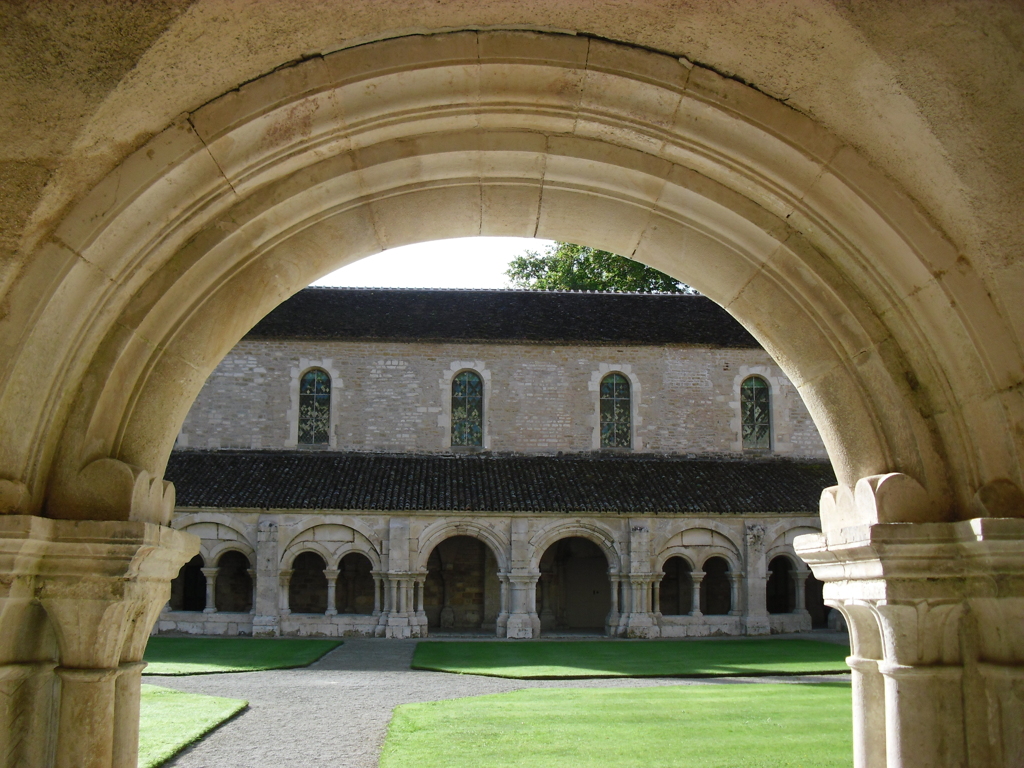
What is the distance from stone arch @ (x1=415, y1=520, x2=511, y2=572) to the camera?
22.7 metres

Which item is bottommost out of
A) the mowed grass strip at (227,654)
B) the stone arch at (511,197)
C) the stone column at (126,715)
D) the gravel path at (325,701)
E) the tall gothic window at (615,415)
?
the mowed grass strip at (227,654)

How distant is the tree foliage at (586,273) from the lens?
114 ft

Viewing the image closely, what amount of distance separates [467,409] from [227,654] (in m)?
10.4

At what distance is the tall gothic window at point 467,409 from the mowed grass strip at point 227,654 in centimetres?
701

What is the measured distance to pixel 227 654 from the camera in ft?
57.9

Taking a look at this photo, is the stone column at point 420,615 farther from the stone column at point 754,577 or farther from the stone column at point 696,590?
the stone column at point 754,577

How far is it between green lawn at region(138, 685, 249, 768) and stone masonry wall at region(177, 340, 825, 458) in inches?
514

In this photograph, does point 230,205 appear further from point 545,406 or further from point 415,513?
point 545,406

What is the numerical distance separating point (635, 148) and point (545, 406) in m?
22.3

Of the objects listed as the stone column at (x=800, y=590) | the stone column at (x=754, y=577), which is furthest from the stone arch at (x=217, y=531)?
the stone column at (x=800, y=590)

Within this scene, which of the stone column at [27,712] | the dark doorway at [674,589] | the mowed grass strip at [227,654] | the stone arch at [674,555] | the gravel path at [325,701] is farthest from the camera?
the dark doorway at [674,589]

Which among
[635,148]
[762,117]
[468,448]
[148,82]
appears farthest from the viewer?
[468,448]

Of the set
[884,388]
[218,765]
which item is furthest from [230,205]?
[218,765]

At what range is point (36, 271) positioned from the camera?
3.16m
